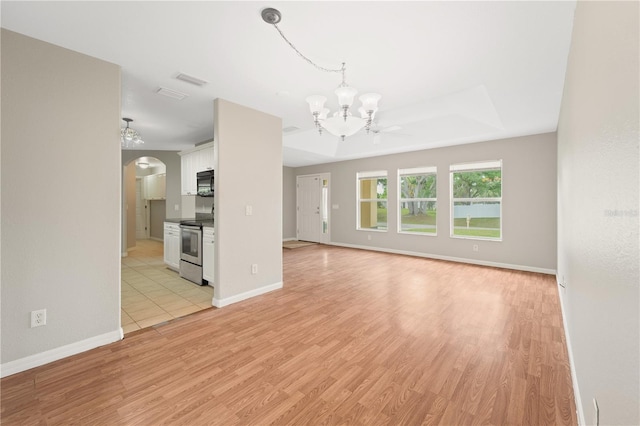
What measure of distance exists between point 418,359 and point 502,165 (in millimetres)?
4717

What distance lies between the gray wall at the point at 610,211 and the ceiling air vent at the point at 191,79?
10.3ft

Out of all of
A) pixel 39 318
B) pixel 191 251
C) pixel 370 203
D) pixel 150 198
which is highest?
pixel 150 198

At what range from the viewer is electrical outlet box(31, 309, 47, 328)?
2.21 meters

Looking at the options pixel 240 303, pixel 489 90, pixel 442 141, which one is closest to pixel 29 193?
pixel 240 303

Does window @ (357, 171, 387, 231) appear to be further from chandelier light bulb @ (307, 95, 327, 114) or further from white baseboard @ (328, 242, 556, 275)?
chandelier light bulb @ (307, 95, 327, 114)

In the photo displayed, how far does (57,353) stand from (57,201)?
1.29 metres

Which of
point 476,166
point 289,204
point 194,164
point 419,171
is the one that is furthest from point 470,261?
point 194,164

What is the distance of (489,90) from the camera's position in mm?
3281

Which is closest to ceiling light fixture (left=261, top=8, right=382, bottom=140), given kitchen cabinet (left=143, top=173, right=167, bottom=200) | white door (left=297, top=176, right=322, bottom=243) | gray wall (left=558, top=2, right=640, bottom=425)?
gray wall (left=558, top=2, right=640, bottom=425)

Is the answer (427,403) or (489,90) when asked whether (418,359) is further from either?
(489,90)

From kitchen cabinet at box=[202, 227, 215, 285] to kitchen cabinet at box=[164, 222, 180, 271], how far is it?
1.14 metres

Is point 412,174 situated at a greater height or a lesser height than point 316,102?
lesser

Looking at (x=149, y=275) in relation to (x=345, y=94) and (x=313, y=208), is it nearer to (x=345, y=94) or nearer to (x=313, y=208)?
(x=345, y=94)

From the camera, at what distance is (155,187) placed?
9969mm
